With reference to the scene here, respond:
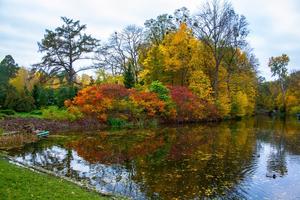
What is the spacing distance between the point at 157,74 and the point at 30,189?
4115 cm

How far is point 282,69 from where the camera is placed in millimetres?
77438

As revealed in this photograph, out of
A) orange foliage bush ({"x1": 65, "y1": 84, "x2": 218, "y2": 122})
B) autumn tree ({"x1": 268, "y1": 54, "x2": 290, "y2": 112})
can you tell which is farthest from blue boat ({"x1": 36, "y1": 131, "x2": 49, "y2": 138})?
autumn tree ({"x1": 268, "y1": 54, "x2": 290, "y2": 112})

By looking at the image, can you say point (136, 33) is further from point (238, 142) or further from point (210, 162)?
point (210, 162)

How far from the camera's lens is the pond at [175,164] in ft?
44.9

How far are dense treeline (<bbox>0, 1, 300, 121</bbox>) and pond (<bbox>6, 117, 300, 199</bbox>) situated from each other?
10.5m

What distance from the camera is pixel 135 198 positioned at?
12375 millimetres

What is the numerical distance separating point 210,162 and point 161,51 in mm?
32100

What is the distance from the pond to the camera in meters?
13.7

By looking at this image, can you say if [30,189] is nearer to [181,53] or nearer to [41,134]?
[41,134]

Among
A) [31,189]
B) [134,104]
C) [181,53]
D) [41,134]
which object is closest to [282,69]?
[181,53]

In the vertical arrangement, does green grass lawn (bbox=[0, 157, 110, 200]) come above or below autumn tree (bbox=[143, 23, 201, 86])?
below

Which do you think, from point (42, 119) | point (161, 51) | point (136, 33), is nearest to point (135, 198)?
point (42, 119)

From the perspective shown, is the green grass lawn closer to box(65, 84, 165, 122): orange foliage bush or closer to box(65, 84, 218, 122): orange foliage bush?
box(65, 84, 218, 122): orange foliage bush

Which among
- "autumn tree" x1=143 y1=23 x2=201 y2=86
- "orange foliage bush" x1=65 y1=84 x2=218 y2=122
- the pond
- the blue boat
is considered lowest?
the pond
